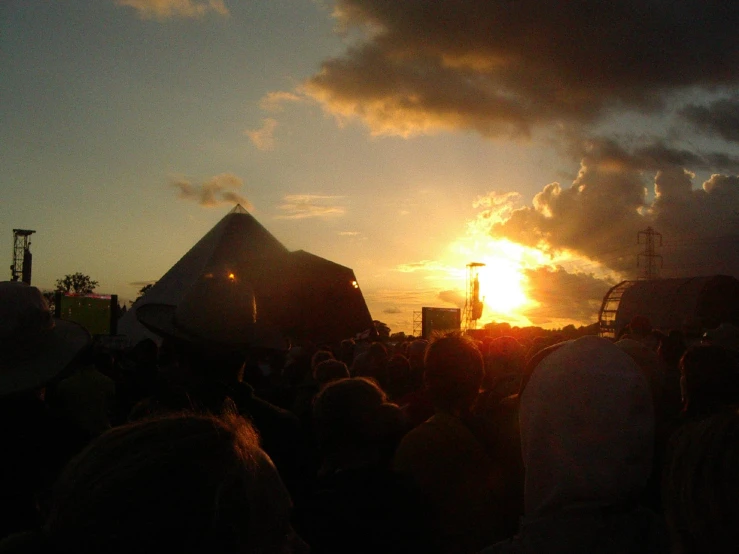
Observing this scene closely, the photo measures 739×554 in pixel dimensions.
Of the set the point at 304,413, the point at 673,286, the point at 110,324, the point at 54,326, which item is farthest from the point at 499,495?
the point at 673,286

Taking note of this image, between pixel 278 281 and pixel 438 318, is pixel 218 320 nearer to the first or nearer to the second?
pixel 438 318

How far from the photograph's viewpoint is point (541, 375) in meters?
2.14

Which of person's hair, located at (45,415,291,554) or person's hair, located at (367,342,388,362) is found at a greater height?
person's hair, located at (45,415,291,554)

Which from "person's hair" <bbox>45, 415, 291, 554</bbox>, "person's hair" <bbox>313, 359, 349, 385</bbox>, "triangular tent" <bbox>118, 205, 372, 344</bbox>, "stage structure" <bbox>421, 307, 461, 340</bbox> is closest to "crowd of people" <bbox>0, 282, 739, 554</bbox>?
"person's hair" <bbox>45, 415, 291, 554</bbox>

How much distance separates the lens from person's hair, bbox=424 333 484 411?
3.36m

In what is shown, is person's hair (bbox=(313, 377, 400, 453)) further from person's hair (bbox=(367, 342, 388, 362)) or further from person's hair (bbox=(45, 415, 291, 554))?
person's hair (bbox=(367, 342, 388, 362))

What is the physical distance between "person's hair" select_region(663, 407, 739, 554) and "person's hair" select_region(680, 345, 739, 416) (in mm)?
1723

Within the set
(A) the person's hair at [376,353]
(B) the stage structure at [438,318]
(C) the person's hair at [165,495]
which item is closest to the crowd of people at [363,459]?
(C) the person's hair at [165,495]

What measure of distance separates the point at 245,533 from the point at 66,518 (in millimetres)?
294

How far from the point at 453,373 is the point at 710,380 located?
1.26 m

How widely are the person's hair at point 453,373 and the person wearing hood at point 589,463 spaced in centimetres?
127

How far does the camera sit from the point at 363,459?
282cm

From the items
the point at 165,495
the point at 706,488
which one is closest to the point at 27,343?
the point at 165,495

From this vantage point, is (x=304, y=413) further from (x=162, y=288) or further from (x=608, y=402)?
(x=162, y=288)
